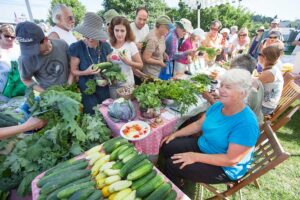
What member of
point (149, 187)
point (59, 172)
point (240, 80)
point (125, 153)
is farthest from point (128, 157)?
point (240, 80)

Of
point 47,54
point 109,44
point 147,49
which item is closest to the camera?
point 47,54

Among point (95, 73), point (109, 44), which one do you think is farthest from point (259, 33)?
point (95, 73)

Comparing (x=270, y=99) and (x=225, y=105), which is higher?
(x=225, y=105)

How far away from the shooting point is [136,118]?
2.53 meters

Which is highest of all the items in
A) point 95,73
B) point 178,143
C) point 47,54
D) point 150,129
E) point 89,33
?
point 89,33

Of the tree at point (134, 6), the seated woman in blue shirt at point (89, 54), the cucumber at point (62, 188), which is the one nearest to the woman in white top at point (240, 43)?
the seated woman in blue shirt at point (89, 54)

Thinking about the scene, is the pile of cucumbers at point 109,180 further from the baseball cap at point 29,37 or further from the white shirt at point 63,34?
the white shirt at point 63,34

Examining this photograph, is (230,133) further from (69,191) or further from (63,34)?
(63,34)

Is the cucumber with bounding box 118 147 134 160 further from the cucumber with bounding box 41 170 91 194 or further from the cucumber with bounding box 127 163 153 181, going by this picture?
the cucumber with bounding box 41 170 91 194

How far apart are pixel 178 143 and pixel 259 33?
22.1 ft

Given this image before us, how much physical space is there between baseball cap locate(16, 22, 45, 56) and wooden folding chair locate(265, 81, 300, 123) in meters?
3.79

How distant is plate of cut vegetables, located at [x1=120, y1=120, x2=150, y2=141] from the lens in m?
2.14

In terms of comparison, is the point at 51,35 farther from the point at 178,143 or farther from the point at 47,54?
the point at 178,143

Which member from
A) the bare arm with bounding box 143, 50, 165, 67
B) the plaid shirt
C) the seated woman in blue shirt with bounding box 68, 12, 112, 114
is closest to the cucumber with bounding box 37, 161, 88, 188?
the seated woman in blue shirt with bounding box 68, 12, 112, 114
